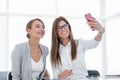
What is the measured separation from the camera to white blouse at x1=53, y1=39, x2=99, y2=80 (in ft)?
6.91

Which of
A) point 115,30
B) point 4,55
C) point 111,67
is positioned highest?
point 115,30

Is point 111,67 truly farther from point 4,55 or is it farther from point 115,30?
point 4,55

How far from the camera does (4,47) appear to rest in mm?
6094

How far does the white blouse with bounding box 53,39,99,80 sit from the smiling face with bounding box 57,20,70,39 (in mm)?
110

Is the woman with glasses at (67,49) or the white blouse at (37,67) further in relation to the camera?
the white blouse at (37,67)

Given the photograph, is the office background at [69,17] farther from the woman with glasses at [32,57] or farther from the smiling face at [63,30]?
the smiling face at [63,30]

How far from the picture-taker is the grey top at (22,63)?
221cm

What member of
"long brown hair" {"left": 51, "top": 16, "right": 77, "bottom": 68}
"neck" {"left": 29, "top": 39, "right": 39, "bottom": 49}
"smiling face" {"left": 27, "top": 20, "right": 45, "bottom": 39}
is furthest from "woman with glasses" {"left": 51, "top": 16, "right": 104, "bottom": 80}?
"neck" {"left": 29, "top": 39, "right": 39, "bottom": 49}

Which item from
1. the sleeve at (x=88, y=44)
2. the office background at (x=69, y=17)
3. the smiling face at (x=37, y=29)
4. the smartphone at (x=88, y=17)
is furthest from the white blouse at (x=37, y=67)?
the office background at (x=69, y=17)

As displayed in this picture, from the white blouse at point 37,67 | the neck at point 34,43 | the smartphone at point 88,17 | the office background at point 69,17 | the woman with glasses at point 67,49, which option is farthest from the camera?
the office background at point 69,17

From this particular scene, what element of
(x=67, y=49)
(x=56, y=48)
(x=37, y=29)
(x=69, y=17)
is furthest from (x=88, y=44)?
(x=69, y=17)

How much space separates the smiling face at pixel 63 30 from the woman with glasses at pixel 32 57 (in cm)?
14

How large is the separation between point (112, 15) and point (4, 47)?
2.68 metres

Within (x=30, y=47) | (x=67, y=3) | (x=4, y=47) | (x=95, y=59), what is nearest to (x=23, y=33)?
(x=4, y=47)
